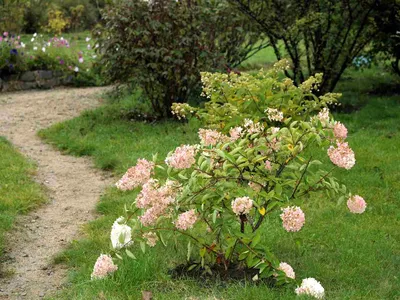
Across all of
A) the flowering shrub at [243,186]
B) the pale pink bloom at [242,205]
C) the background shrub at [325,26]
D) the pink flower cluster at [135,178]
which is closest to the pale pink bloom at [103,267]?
the flowering shrub at [243,186]

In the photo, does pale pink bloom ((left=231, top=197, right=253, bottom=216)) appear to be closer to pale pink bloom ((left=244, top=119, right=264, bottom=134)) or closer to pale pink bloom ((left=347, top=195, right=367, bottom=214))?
pale pink bloom ((left=244, top=119, right=264, bottom=134))

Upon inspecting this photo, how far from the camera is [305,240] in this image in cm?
452

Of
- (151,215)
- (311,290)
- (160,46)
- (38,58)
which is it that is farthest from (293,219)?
(38,58)

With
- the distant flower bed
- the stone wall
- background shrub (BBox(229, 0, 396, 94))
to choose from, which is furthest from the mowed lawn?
the distant flower bed

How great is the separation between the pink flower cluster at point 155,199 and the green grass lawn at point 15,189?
171 cm

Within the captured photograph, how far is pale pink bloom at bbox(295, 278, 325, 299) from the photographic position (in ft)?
11.0

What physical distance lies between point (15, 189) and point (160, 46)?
3.60 metres

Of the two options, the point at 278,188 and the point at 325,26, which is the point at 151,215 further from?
the point at 325,26

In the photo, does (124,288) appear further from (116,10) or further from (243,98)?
(116,10)

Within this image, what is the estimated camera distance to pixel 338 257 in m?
4.23

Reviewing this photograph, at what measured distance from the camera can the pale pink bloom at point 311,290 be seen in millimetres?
3361

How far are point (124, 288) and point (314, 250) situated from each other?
1.51 m

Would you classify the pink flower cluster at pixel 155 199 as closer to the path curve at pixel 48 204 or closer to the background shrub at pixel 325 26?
the path curve at pixel 48 204

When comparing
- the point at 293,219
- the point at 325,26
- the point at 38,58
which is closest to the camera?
the point at 293,219
